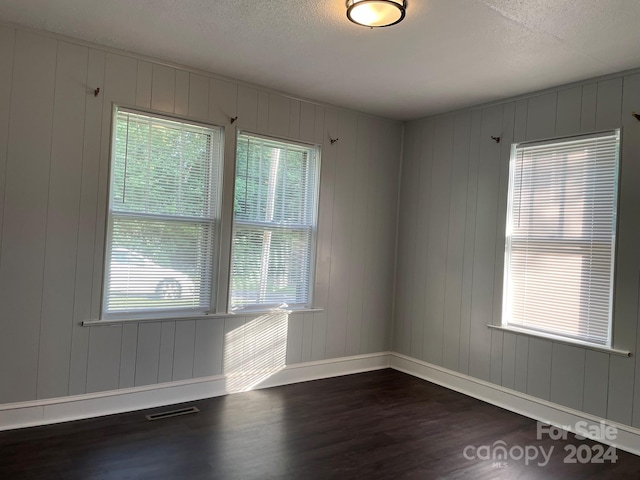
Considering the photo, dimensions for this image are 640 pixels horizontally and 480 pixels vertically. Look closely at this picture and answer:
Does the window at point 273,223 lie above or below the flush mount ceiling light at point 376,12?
below

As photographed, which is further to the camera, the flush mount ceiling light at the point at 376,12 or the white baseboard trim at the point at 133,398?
the white baseboard trim at the point at 133,398

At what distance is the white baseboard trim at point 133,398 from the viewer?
306 cm

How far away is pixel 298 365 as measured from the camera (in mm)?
4336

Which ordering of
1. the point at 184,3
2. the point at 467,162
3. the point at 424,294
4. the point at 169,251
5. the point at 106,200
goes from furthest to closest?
the point at 424,294
the point at 467,162
the point at 169,251
the point at 106,200
the point at 184,3

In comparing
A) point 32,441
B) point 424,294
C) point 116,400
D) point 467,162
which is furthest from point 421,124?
point 32,441

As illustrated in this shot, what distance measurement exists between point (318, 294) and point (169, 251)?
59.1 inches

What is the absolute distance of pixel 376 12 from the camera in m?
2.42

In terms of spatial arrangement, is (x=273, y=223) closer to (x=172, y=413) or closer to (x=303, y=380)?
(x=303, y=380)

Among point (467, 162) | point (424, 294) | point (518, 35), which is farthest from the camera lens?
point (424, 294)

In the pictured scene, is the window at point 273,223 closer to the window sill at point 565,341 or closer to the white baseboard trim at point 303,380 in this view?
the white baseboard trim at point 303,380

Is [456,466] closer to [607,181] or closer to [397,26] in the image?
[607,181]

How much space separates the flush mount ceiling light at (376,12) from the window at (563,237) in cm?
195

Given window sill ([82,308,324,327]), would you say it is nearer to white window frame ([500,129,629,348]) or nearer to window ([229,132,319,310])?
window ([229,132,319,310])

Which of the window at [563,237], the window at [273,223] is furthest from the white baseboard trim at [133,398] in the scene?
the window at [563,237]
